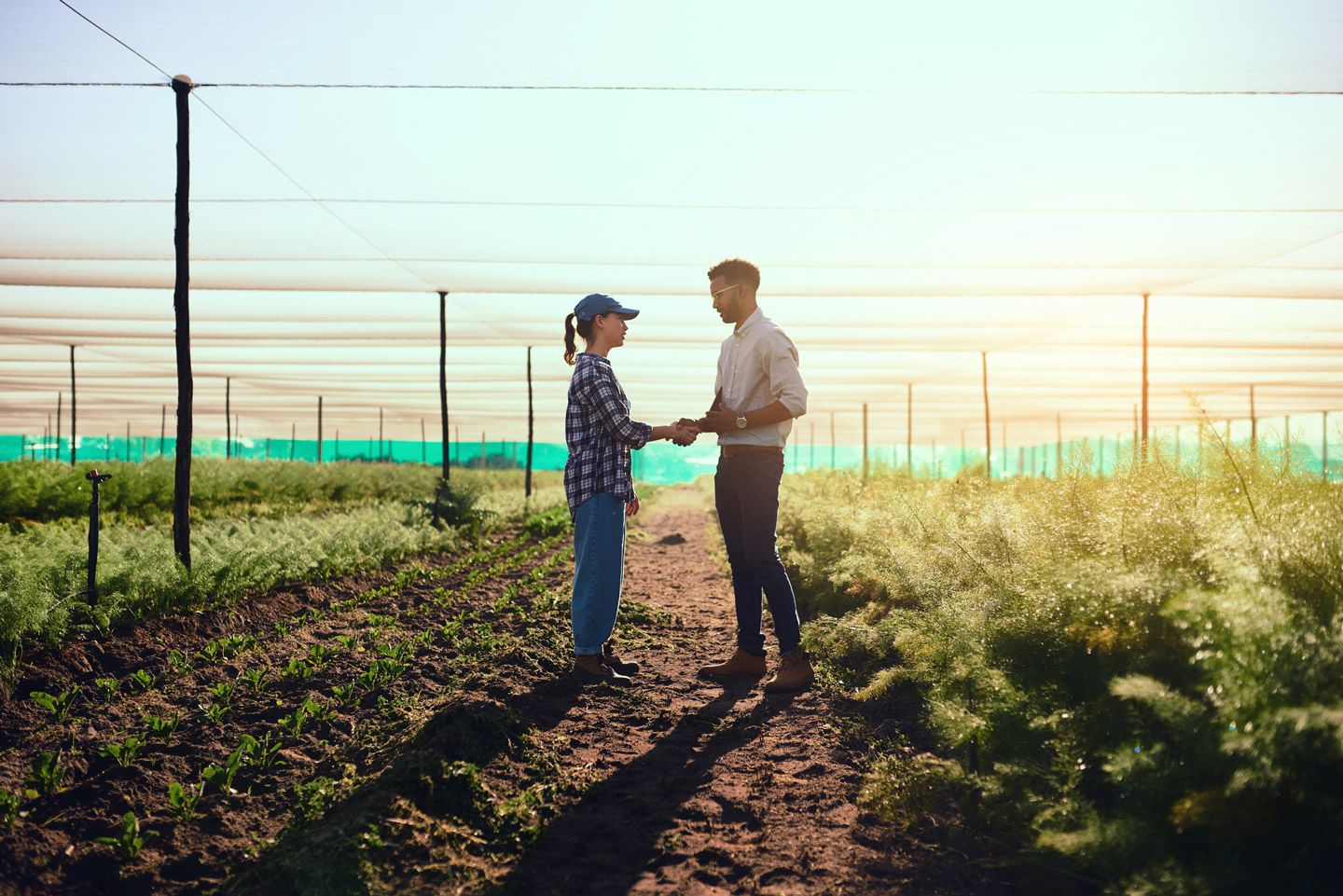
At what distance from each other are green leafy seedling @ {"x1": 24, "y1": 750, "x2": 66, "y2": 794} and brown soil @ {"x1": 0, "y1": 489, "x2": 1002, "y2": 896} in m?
0.05

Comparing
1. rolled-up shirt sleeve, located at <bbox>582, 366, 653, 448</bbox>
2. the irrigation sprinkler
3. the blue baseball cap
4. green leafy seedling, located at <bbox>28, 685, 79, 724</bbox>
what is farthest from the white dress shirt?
the irrigation sprinkler

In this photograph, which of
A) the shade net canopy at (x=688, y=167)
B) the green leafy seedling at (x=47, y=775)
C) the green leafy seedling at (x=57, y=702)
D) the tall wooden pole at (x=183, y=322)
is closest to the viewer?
the green leafy seedling at (x=47, y=775)

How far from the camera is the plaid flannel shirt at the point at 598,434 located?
13.9 feet

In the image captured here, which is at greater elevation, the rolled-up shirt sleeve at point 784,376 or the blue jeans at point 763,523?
the rolled-up shirt sleeve at point 784,376

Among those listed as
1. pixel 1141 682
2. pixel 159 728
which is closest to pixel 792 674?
pixel 1141 682

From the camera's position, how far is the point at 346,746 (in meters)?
3.32

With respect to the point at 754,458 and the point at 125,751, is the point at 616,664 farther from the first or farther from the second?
the point at 125,751

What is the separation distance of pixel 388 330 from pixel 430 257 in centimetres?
452

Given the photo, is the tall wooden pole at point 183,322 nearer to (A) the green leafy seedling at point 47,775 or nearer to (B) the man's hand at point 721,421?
(A) the green leafy seedling at point 47,775

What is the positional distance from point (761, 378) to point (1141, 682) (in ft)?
8.70

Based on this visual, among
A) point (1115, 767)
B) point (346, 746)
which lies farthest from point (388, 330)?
point (1115, 767)

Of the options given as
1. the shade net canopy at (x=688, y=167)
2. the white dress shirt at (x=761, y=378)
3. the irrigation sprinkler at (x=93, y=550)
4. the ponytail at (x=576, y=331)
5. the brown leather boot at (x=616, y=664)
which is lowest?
the brown leather boot at (x=616, y=664)

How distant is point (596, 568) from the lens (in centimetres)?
423

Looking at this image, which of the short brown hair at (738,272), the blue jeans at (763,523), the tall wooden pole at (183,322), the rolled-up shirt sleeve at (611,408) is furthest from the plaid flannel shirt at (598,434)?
the tall wooden pole at (183,322)
